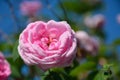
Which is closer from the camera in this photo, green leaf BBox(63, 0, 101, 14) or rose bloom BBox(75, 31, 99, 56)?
rose bloom BBox(75, 31, 99, 56)

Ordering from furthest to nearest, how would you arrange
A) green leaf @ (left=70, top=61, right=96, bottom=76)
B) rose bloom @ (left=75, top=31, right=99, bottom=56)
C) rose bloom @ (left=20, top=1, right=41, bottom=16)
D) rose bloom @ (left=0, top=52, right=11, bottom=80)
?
→ rose bloom @ (left=20, top=1, right=41, bottom=16) < rose bloom @ (left=75, top=31, right=99, bottom=56) < green leaf @ (left=70, top=61, right=96, bottom=76) < rose bloom @ (left=0, top=52, right=11, bottom=80)

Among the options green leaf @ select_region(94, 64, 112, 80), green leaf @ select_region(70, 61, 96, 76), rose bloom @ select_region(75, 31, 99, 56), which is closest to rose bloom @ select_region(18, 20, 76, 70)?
green leaf @ select_region(94, 64, 112, 80)

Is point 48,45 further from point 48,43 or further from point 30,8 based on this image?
point 30,8

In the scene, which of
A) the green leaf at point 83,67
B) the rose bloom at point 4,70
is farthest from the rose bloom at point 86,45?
the rose bloom at point 4,70

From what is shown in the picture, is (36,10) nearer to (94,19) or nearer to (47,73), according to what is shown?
(94,19)

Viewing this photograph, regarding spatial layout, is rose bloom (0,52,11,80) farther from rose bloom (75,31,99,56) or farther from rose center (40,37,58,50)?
rose bloom (75,31,99,56)

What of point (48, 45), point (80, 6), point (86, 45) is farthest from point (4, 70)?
point (80, 6)
